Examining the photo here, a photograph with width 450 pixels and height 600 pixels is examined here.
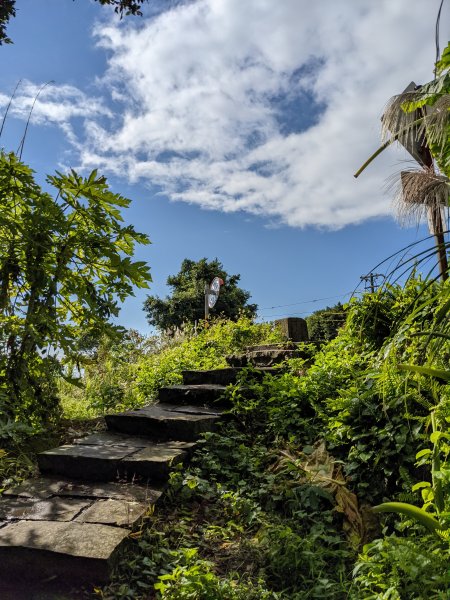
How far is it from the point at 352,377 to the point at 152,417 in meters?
1.60

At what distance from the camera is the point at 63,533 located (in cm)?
217

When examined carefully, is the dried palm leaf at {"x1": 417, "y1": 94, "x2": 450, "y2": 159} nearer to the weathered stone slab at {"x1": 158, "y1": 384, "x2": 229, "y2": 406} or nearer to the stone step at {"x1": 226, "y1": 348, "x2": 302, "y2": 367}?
the weathered stone slab at {"x1": 158, "y1": 384, "x2": 229, "y2": 406}

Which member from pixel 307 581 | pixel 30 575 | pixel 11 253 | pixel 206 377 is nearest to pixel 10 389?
pixel 11 253

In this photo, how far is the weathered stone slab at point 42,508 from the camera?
2377 millimetres

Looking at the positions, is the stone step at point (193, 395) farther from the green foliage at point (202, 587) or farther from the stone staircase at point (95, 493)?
the green foliage at point (202, 587)

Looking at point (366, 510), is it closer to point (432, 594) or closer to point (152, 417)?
point (432, 594)

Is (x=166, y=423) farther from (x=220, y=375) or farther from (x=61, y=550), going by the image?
(x=61, y=550)

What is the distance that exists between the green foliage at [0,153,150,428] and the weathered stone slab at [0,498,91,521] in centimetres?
74

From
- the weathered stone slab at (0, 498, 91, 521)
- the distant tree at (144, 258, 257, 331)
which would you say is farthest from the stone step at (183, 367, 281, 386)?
the distant tree at (144, 258, 257, 331)

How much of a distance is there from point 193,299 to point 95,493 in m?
23.4

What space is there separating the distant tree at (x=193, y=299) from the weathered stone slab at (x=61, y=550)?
23.0m

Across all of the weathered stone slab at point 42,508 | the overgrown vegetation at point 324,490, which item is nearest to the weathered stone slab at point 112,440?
the overgrown vegetation at point 324,490

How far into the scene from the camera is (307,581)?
1.98 meters

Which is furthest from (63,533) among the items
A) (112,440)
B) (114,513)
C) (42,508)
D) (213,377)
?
(213,377)
